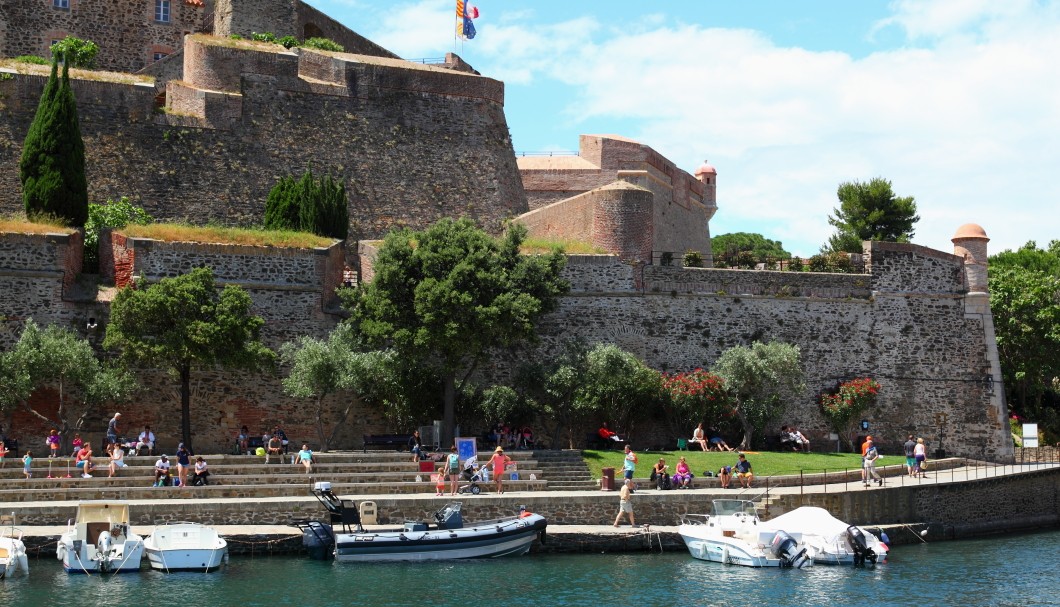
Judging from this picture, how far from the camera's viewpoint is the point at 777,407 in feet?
119

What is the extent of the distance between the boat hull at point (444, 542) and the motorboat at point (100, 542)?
12.5 feet

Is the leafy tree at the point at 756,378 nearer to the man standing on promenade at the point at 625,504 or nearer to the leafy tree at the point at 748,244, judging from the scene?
the man standing on promenade at the point at 625,504

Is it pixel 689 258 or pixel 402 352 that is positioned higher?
pixel 689 258

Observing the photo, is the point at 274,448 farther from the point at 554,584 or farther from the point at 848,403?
the point at 848,403

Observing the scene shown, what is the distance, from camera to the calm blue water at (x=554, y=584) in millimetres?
22859

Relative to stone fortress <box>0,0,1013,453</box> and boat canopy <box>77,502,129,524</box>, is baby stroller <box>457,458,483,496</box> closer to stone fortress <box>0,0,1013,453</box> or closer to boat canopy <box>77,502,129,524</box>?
stone fortress <box>0,0,1013,453</box>

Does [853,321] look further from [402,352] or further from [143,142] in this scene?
[143,142]

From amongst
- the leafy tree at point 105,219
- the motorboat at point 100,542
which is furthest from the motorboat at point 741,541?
the leafy tree at point 105,219

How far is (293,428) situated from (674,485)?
9.70 m

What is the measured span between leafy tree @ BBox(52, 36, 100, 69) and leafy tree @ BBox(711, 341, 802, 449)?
2225cm

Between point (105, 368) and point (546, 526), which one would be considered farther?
point (105, 368)

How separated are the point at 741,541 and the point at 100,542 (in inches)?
485

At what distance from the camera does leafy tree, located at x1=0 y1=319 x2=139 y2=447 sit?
30.4 metres

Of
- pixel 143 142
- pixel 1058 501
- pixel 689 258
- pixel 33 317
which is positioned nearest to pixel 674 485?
pixel 689 258
